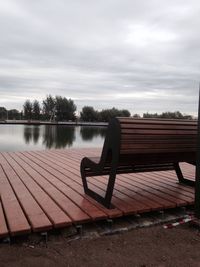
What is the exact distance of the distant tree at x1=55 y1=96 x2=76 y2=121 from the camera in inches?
2908

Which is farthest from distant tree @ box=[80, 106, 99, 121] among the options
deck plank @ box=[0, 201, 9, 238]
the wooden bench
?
deck plank @ box=[0, 201, 9, 238]

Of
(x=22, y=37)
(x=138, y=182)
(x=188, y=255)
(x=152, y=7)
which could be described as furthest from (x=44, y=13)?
(x=188, y=255)

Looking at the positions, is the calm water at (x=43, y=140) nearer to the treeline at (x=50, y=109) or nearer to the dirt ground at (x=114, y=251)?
the dirt ground at (x=114, y=251)

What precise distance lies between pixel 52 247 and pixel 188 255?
112 cm

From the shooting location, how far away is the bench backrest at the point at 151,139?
10.8 ft

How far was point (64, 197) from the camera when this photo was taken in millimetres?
3789

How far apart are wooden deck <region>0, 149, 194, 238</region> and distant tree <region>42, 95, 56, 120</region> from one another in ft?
233

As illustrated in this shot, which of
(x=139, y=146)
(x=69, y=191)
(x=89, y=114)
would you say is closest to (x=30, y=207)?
(x=69, y=191)

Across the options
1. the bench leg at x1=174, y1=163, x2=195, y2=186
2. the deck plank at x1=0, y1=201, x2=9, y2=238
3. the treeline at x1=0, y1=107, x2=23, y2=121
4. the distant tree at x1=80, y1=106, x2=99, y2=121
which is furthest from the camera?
the treeline at x1=0, y1=107, x2=23, y2=121

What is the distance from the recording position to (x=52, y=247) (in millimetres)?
2715

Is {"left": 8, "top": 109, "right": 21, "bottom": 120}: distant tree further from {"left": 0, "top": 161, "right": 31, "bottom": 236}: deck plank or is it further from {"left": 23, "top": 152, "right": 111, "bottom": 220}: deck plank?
{"left": 0, "top": 161, "right": 31, "bottom": 236}: deck plank

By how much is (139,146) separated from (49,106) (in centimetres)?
7470

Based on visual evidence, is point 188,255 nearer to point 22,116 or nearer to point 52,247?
point 52,247

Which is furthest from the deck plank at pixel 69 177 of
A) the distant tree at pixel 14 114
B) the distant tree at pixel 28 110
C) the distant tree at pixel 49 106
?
the distant tree at pixel 14 114
